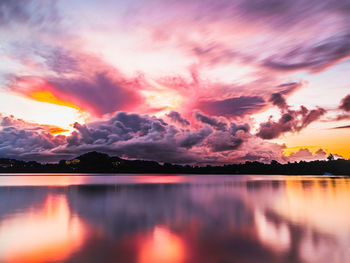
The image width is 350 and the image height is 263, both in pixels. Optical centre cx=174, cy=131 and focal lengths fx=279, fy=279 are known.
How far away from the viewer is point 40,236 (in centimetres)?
2008

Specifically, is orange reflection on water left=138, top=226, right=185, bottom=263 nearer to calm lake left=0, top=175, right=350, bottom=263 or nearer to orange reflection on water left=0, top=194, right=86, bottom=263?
calm lake left=0, top=175, right=350, bottom=263

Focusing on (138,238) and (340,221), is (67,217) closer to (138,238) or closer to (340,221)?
(138,238)

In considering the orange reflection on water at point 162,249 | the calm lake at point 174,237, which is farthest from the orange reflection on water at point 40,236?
the orange reflection on water at point 162,249

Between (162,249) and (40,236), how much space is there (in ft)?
32.0

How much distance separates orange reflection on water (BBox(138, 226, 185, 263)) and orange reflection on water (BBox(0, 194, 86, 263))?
423cm

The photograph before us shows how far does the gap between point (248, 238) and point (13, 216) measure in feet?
80.1

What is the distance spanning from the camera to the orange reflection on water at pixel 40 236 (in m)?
15.3

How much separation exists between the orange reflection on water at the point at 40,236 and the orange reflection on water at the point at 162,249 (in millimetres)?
4231

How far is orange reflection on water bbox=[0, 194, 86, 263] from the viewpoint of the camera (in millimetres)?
15281

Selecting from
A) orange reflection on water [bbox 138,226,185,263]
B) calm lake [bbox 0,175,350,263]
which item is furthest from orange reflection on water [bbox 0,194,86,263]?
orange reflection on water [bbox 138,226,185,263]

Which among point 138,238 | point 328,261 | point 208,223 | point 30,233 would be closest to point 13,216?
point 30,233

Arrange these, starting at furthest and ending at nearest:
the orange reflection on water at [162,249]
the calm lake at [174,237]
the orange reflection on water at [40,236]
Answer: the orange reflection on water at [40,236] → the calm lake at [174,237] → the orange reflection on water at [162,249]

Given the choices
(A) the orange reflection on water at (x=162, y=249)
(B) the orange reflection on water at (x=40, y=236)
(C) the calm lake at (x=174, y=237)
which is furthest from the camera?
(B) the orange reflection on water at (x=40, y=236)

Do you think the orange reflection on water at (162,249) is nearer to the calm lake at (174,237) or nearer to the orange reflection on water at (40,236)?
the calm lake at (174,237)
